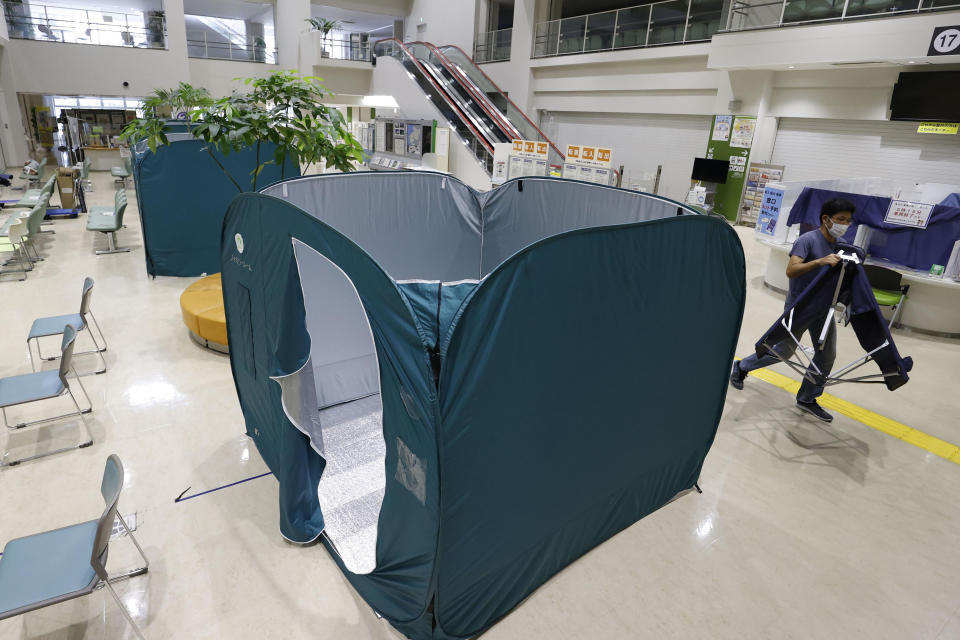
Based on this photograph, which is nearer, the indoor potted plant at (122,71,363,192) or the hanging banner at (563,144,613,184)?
the indoor potted plant at (122,71,363,192)

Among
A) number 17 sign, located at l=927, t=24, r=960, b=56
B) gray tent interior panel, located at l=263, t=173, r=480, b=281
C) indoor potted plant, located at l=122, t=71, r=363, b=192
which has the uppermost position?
number 17 sign, located at l=927, t=24, r=960, b=56

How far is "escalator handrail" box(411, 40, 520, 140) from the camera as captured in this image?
519 inches

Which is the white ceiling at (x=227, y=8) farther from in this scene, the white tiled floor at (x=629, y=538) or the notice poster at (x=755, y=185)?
the white tiled floor at (x=629, y=538)

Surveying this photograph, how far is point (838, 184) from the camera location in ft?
25.7

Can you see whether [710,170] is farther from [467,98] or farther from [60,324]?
[60,324]

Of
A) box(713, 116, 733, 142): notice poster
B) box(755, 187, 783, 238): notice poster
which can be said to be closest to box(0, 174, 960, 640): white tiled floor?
box(755, 187, 783, 238): notice poster

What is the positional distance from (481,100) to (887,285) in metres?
10.4

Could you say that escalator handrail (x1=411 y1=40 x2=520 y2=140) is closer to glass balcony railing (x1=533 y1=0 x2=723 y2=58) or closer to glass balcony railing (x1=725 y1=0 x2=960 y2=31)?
A: glass balcony railing (x1=533 y1=0 x2=723 y2=58)

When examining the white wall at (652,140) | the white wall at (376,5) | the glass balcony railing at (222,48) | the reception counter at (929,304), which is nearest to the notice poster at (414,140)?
the white wall at (652,140)

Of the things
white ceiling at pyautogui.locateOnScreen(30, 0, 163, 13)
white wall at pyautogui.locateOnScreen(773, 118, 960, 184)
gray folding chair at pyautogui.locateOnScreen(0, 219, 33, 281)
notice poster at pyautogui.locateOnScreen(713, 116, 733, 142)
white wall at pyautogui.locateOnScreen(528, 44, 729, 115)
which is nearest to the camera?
gray folding chair at pyautogui.locateOnScreen(0, 219, 33, 281)

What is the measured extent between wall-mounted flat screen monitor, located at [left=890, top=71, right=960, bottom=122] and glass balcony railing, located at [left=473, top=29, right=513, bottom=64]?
10.3 metres

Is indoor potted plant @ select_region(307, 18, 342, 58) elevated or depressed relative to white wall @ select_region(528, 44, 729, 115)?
elevated

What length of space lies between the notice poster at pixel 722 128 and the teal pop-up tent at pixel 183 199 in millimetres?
8971

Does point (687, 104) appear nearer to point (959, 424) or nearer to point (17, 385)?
point (959, 424)
